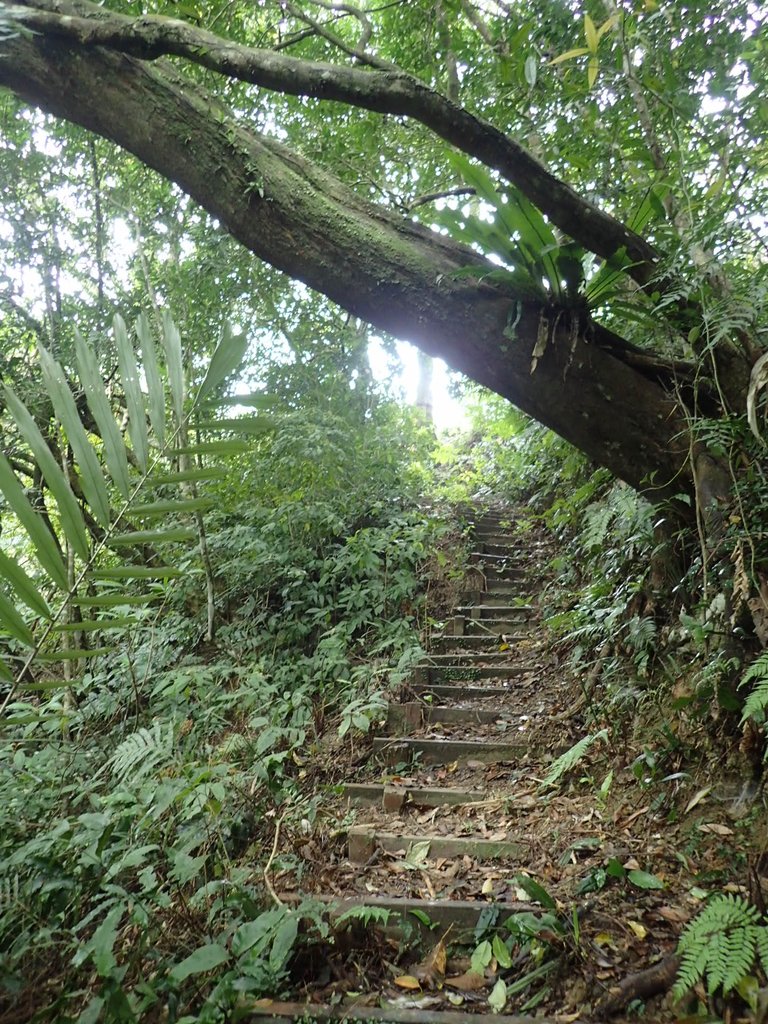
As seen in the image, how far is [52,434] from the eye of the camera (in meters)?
5.11

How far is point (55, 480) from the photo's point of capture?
4.08ft

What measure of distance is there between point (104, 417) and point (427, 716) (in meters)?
3.38

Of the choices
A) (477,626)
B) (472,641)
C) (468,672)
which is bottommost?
(468,672)

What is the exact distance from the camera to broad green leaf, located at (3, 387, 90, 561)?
1226 mm

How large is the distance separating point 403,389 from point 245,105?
3.37m

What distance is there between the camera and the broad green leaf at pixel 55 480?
1226 millimetres

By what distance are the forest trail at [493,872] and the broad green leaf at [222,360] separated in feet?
5.85

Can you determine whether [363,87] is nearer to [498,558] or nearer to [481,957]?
[481,957]

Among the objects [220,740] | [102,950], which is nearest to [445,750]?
[220,740]

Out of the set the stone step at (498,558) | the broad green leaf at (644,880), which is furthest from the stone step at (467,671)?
the broad green leaf at (644,880)

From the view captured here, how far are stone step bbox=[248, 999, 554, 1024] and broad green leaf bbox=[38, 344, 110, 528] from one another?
60.4 inches

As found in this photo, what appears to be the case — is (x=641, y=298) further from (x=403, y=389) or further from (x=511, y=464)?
(x=511, y=464)

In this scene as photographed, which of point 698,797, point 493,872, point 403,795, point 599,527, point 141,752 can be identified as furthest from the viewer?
point 599,527

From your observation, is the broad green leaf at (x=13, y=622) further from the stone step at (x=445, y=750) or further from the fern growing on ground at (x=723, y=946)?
the stone step at (x=445, y=750)
